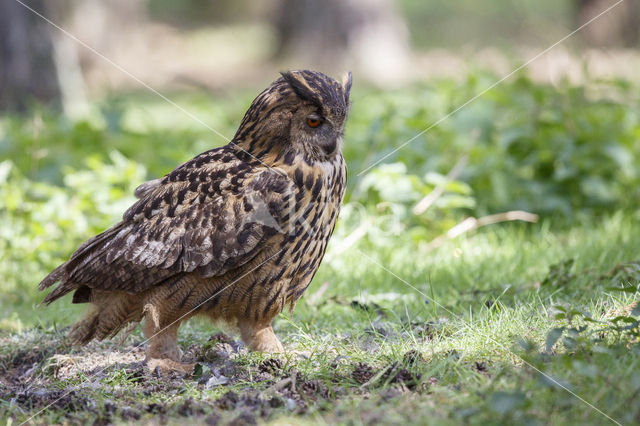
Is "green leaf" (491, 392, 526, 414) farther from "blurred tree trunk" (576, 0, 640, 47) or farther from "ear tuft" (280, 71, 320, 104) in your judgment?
"blurred tree trunk" (576, 0, 640, 47)

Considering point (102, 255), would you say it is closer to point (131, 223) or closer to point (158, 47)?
point (131, 223)

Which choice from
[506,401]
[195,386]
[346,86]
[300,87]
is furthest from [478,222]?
[506,401]

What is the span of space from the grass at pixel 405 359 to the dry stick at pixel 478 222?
56 cm

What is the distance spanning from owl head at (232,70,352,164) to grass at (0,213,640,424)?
94 centimetres

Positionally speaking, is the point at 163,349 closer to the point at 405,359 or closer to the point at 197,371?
the point at 197,371

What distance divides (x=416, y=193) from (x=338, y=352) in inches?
101

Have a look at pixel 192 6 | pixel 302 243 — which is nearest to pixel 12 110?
pixel 302 243

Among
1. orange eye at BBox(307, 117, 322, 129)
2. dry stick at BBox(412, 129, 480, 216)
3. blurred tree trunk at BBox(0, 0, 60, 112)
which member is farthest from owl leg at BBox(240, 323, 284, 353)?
blurred tree trunk at BBox(0, 0, 60, 112)

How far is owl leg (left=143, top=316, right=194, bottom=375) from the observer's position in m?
3.52

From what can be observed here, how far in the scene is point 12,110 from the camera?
33.5ft

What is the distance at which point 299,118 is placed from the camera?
3455mm

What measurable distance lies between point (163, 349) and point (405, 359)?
124 centimetres

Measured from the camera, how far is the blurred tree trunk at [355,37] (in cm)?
1337

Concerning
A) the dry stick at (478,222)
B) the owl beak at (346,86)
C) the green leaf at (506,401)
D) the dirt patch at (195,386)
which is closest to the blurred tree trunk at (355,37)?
the dry stick at (478,222)
